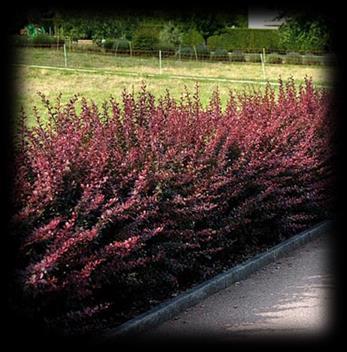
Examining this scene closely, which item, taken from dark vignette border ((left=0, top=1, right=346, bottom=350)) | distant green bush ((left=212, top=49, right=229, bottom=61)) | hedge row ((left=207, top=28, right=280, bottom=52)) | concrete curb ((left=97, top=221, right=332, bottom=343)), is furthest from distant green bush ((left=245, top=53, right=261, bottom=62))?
dark vignette border ((left=0, top=1, right=346, bottom=350))

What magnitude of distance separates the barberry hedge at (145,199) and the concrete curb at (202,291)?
0.13m

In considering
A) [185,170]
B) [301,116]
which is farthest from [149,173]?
[301,116]

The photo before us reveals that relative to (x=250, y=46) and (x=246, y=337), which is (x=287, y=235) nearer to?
(x=246, y=337)

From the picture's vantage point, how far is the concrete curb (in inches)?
160

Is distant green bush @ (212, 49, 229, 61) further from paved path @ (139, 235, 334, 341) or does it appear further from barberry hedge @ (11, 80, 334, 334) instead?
paved path @ (139, 235, 334, 341)

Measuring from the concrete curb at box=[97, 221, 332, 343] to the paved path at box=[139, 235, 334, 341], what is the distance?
4cm

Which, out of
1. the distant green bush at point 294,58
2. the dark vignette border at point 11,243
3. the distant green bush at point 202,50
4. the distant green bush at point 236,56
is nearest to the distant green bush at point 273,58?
the distant green bush at point 236,56

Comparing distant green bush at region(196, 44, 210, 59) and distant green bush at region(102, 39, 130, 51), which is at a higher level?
distant green bush at region(102, 39, 130, 51)

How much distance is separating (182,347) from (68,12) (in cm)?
199

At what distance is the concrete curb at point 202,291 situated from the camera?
406 cm

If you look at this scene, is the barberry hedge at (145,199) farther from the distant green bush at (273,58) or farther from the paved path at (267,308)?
the distant green bush at (273,58)

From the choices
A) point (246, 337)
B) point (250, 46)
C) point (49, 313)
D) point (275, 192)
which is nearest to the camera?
point (49, 313)

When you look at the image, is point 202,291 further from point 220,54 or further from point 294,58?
point 294,58

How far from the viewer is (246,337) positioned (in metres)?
4.15
